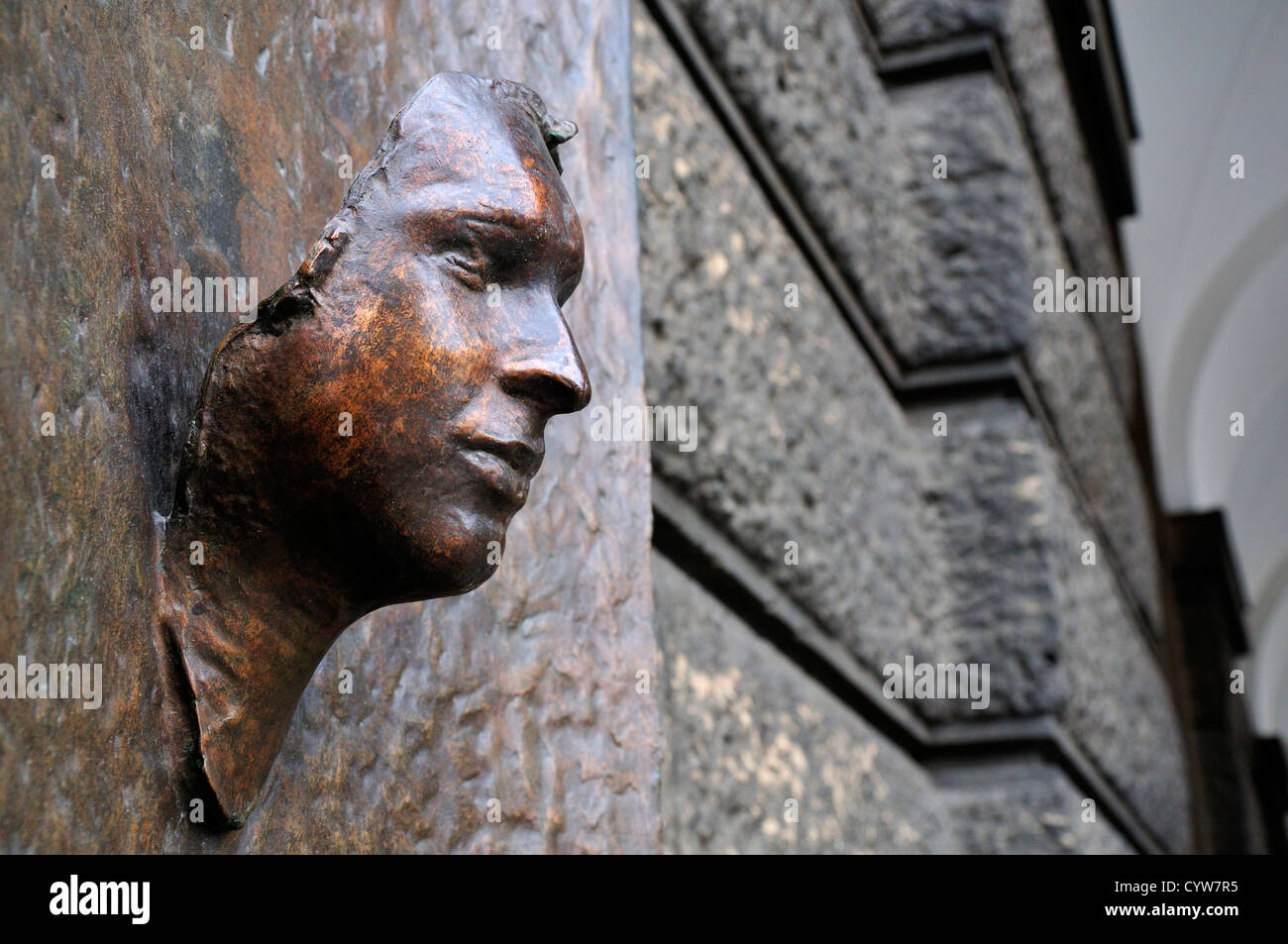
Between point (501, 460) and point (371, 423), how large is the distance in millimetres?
39

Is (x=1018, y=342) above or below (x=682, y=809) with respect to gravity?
above

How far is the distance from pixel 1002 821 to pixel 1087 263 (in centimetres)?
119

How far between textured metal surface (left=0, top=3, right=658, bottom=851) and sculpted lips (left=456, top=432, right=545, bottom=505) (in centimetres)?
10

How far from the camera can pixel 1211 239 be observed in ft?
13.4

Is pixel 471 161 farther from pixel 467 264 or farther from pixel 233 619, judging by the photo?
pixel 233 619

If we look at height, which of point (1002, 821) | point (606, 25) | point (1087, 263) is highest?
→ point (1087, 263)

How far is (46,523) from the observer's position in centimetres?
37

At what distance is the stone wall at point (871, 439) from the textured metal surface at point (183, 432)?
0.70 ft

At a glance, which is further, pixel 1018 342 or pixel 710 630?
pixel 1018 342

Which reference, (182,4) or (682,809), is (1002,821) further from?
(182,4)

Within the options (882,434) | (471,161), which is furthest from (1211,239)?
(471,161)

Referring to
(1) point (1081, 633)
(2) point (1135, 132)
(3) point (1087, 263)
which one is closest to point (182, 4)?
(1) point (1081, 633)

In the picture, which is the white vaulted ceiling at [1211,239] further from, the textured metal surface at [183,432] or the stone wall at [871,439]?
the textured metal surface at [183,432]

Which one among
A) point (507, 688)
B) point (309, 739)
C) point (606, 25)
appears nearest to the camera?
point (309, 739)
